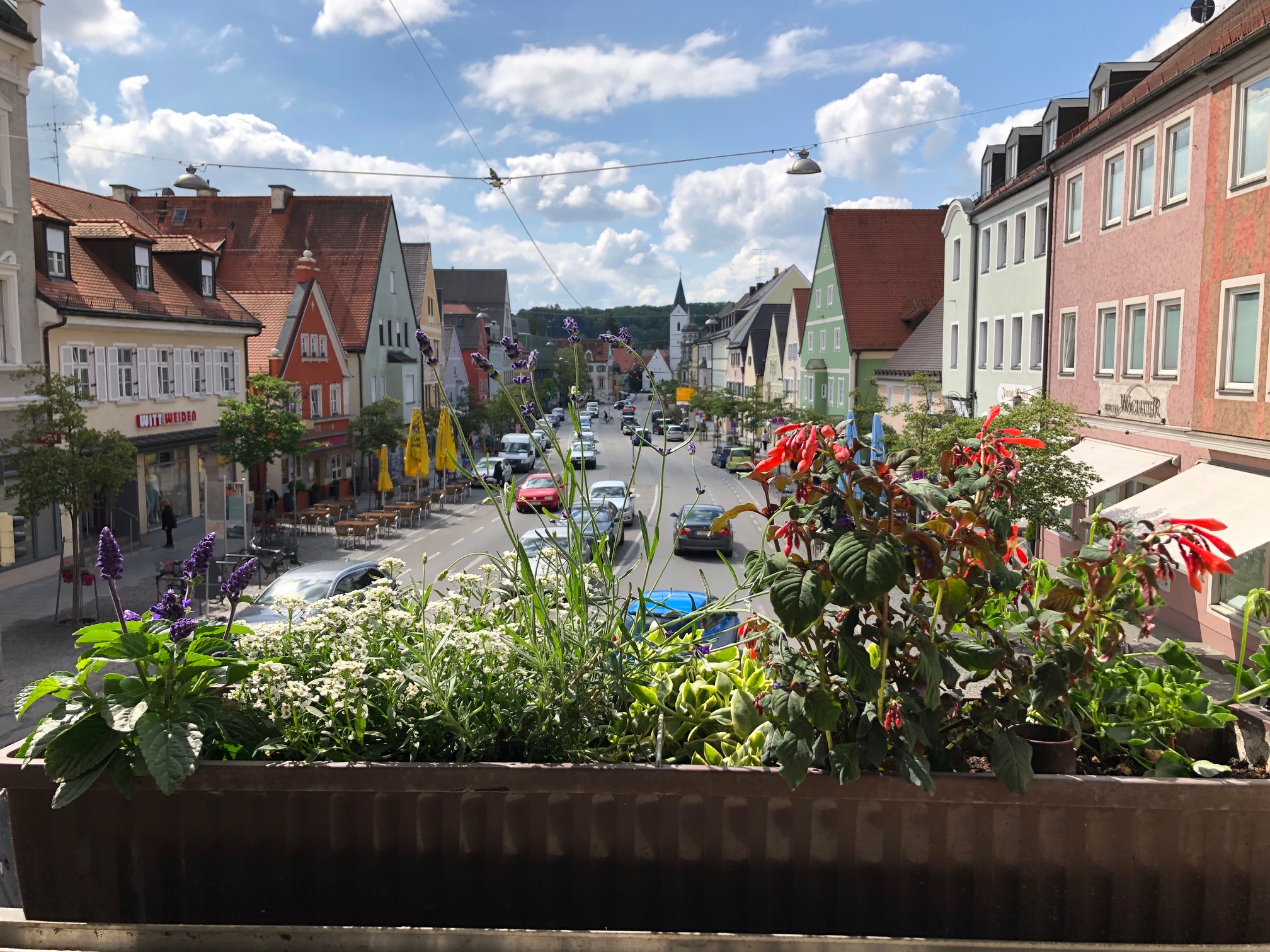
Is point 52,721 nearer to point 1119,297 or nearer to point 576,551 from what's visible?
point 576,551

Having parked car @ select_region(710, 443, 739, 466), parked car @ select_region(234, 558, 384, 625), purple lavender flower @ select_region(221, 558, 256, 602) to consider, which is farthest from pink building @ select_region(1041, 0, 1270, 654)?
parked car @ select_region(710, 443, 739, 466)

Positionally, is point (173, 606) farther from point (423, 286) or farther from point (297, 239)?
point (423, 286)

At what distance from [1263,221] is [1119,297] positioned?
543 centimetres

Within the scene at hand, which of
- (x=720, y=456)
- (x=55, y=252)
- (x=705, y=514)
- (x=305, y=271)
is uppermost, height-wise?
(x=305, y=271)

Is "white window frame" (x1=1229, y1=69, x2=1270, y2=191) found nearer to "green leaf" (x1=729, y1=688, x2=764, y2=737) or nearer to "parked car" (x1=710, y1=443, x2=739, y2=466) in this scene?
"green leaf" (x1=729, y1=688, x2=764, y2=737)

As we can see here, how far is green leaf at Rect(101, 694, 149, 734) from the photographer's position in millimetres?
3467

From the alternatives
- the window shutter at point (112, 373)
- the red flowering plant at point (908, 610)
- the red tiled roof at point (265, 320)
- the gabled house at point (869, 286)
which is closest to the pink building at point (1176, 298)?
the red flowering plant at point (908, 610)

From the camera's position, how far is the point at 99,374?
2525 cm

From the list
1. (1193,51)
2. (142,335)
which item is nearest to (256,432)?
(142,335)

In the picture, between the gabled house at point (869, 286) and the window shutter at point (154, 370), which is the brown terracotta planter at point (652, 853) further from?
the gabled house at point (869, 286)

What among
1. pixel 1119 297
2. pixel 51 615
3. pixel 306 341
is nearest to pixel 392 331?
pixel 306 341

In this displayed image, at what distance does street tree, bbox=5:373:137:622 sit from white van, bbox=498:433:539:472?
106 ft

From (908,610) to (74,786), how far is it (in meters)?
2.78

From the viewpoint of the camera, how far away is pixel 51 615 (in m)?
18.3
